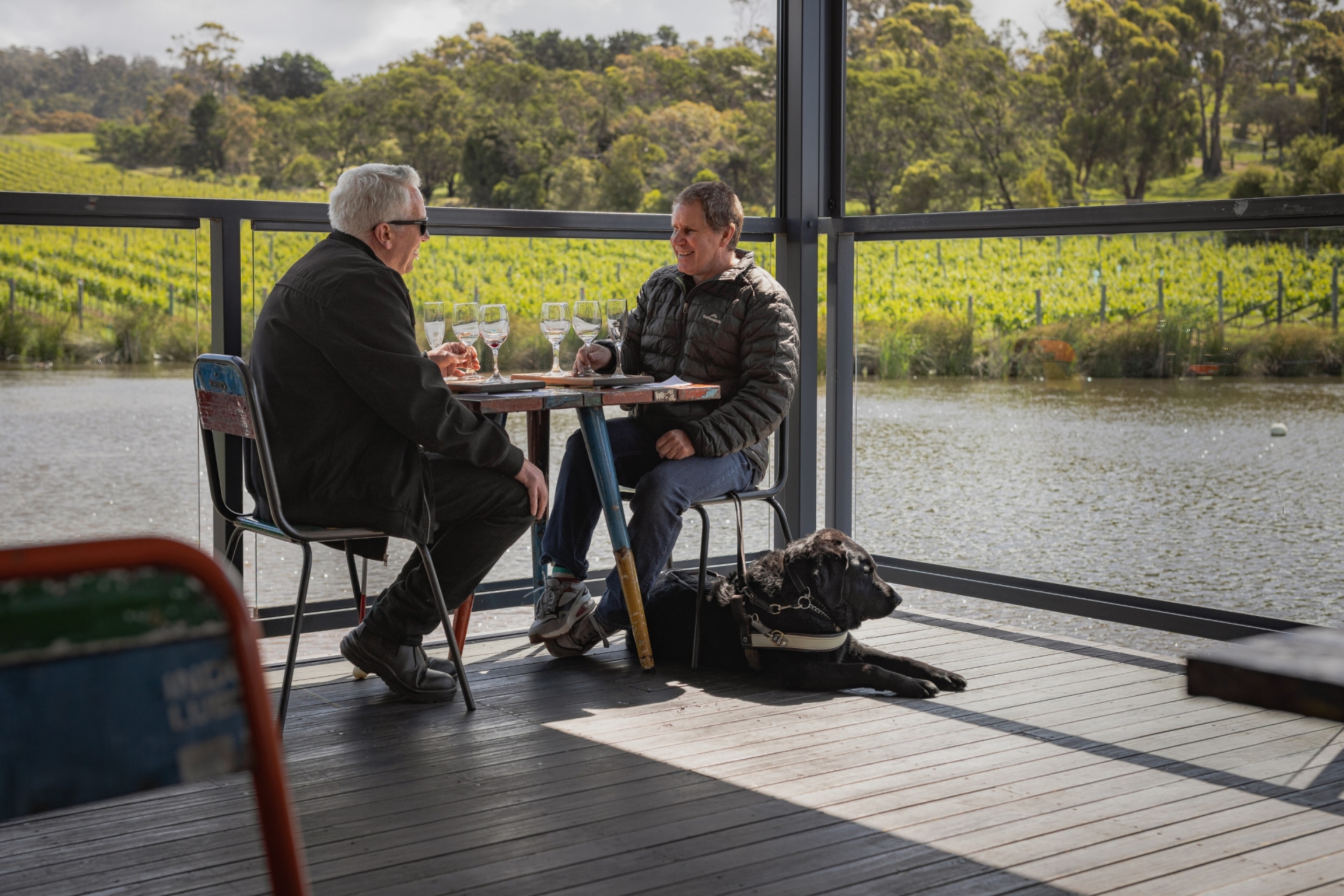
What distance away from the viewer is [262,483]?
124 inches

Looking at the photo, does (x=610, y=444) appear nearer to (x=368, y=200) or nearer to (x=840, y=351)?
(x=368, y=200)

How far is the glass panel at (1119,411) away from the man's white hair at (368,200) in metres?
2.05

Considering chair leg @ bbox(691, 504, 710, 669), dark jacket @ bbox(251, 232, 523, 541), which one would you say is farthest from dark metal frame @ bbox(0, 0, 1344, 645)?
chair leg @ bbox(691, 504, 710, 669)

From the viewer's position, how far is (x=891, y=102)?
5.80m

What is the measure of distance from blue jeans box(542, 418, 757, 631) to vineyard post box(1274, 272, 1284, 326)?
200 cm

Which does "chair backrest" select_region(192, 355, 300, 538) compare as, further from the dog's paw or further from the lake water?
the dog's paw

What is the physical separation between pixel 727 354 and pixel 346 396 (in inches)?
47.9

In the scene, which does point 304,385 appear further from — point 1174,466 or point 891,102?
point 1174,466

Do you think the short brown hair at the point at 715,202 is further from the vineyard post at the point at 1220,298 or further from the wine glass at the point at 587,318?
the vineyard post at the point at 1220,298

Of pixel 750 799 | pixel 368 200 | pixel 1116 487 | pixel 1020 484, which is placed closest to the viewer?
pixel 750 799

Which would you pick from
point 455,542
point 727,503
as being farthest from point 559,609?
point 727,503

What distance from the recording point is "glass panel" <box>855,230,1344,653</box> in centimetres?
449

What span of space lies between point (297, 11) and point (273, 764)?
199 inches

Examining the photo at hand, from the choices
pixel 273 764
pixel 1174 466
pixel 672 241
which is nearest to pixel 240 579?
pixel 672 241
